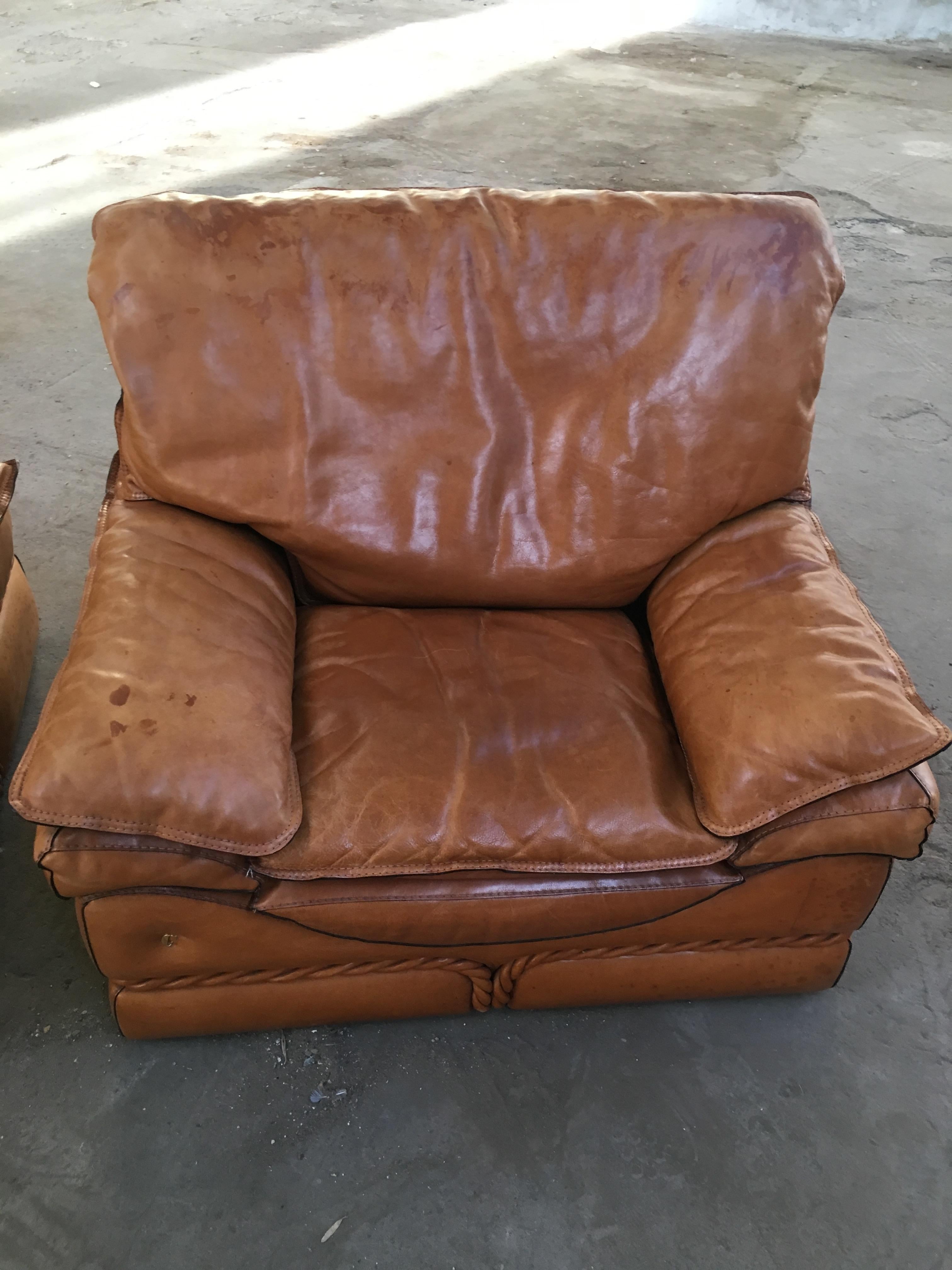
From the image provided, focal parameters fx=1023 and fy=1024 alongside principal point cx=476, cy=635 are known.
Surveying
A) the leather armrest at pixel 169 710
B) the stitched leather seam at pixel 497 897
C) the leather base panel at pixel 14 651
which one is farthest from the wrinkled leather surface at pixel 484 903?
the leather base panel at pixel 14 651

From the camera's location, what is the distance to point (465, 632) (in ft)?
5.20

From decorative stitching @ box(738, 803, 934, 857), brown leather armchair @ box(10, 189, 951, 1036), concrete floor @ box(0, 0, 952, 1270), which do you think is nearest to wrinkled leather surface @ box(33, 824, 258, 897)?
brown leather armchair @ box(10, 189, 951, 1036)

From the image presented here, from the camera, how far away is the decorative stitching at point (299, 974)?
1.37 metres

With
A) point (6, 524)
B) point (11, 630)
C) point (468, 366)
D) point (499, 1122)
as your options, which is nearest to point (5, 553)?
point (6, 524)

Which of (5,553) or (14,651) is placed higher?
(5,553)

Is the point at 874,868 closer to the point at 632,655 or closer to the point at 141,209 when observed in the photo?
the point at 632,655

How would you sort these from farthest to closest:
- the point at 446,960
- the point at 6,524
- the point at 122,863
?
the point at 6,524, the point at 446,960, the point at 122,863

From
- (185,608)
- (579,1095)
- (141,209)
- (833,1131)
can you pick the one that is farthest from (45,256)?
(833,1131)

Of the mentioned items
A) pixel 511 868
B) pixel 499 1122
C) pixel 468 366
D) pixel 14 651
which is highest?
pixel 468 366

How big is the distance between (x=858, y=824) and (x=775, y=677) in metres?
0.21

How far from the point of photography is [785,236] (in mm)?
1509

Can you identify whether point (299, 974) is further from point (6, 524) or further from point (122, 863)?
point (6, 524)

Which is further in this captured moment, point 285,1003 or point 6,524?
point 6,524

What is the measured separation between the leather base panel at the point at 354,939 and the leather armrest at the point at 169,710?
0.12 meters
